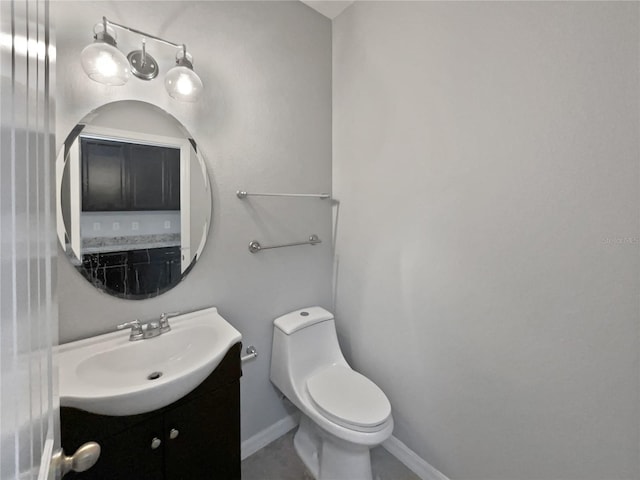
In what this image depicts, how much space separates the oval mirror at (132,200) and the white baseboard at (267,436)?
1.04 meters

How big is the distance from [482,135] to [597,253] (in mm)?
598

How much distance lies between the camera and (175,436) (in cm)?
100

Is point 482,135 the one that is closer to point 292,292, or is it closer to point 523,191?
point 523,191

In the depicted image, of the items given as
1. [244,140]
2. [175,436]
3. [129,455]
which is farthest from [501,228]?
[129,455]

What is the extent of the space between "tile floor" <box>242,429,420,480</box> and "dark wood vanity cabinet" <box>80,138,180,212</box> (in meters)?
1.44

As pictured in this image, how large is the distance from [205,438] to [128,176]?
1126 mm

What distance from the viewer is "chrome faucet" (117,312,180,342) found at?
113 cm

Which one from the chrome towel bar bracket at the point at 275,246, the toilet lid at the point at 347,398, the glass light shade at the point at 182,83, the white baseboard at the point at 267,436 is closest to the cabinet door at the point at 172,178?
the glass light shade at the point at 182,83

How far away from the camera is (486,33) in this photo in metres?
1.13

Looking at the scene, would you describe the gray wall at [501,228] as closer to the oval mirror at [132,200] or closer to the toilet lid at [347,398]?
the toilet lid at [347,398]

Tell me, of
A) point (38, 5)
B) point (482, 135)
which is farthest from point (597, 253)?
point (38, 5)

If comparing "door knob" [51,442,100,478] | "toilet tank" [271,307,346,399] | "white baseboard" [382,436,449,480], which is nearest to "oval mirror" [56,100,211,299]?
"toilet tank" [271,307,346,399]

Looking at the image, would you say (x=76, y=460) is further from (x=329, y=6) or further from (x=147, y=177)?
(x=329, y=6)

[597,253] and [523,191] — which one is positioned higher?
[523,191]
